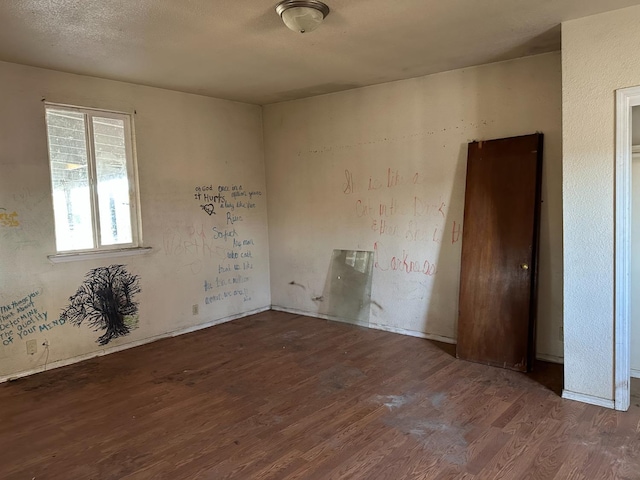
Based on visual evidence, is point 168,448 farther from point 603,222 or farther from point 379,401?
point 603,222

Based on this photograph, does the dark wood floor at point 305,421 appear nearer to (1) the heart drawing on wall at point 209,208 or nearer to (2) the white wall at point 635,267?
(2) the white wall at point 635,267

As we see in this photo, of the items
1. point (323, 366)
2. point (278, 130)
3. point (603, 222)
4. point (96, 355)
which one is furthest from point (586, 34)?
point (96, 355)

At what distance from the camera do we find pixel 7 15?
101 inches

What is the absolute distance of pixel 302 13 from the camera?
2529mm

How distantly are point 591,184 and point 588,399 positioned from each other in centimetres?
134

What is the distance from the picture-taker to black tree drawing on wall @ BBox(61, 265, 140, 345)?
3934mm

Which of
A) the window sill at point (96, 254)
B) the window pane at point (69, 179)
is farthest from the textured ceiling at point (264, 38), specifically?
the window sill at point (96, 254)

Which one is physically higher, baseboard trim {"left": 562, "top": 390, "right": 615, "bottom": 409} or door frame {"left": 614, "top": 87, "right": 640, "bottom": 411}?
door frame {"left": 614, "top": 87, "right": 640, "bottom": 411}

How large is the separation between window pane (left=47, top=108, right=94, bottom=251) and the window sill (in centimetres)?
8

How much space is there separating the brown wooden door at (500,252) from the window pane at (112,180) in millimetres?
3031

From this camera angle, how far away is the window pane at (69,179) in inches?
149

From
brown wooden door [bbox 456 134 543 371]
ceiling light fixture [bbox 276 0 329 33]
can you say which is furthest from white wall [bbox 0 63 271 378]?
brown wooden door [bbox 456 134 543 371]

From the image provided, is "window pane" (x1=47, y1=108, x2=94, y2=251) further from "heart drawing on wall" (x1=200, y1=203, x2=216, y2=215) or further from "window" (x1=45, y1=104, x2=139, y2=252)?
"heart drawing on wall" (x1=200, y1=203, x2=216, y2=215)

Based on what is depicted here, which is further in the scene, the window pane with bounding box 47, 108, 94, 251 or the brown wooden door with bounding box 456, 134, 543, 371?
the window pane with bounding box 47, 108, 94, 251
